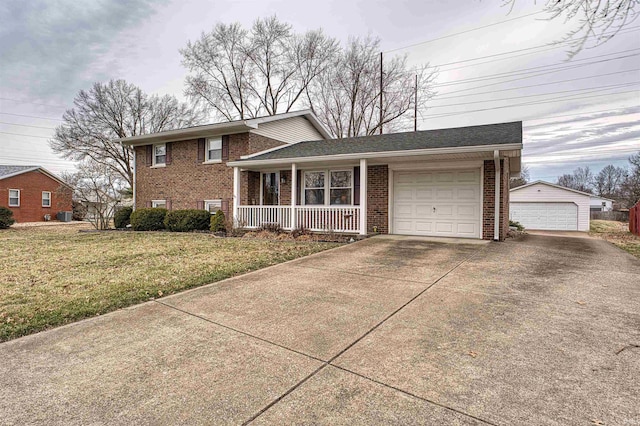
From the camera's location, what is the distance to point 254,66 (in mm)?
26953

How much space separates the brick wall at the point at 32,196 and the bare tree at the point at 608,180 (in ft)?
245

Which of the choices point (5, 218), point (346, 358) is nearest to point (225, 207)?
point (346, 358)

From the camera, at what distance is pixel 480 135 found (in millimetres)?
10312

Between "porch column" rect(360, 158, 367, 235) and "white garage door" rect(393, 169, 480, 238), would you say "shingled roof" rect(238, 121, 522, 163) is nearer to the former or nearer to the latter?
"porch column" rect(360, 158, 367, 235)

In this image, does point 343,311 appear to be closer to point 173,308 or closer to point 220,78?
point 173,308

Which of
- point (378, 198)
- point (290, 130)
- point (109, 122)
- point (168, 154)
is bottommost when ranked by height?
point (378, 198)

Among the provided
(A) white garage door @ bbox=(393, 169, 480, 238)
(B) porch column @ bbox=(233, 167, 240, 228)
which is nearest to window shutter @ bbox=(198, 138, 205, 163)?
(B) porch column @ bbox=(233, 167, 240, 228)

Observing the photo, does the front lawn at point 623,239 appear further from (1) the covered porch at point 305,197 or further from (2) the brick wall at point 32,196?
(2) the brick wall at point 32,196

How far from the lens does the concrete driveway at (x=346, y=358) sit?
2018 mm

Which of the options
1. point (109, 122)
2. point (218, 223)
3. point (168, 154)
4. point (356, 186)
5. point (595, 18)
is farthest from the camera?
point (109, 122)

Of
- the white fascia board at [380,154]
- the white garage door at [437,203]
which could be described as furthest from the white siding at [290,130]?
the white garage door at [437,203]

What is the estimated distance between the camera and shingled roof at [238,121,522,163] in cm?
949

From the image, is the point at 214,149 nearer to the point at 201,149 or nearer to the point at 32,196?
the point at 201,149

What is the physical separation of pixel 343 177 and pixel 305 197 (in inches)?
69.8
